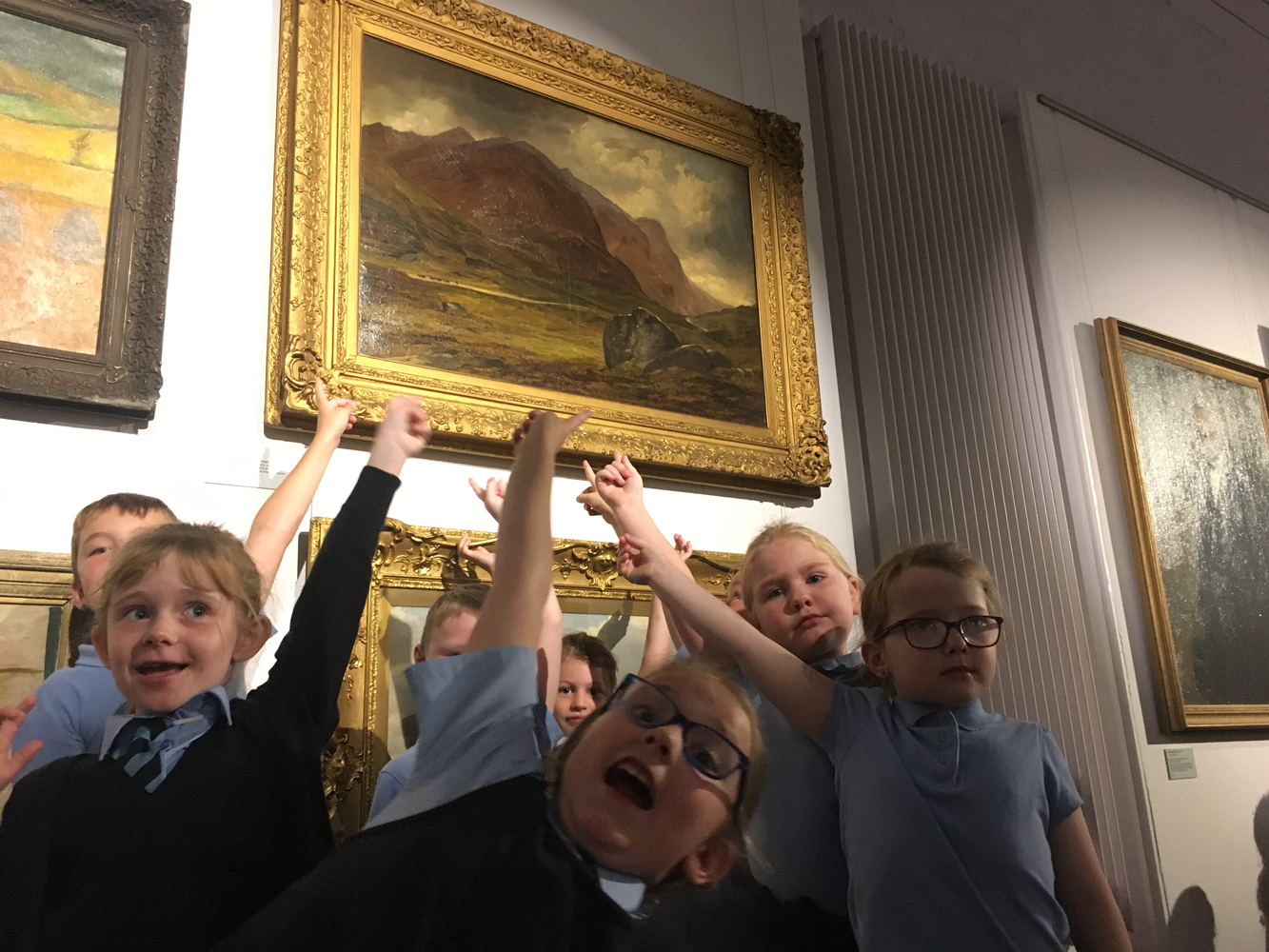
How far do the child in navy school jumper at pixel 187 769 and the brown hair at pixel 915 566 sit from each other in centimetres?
100

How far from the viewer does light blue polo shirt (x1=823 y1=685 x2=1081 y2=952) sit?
5.33ft

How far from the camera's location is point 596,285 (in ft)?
9.99

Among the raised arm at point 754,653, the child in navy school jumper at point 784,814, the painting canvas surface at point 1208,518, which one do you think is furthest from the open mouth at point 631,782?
the painting canvas surface at point 1208,518

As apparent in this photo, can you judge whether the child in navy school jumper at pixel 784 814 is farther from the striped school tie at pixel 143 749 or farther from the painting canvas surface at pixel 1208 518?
the painting canvas surface at pixel 1208 518

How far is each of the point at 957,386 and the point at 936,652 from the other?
229 centimetres

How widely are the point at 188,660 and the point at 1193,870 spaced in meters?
3.95

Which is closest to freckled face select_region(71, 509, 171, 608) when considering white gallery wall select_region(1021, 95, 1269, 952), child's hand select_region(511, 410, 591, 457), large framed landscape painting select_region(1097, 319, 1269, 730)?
child's hand select_region(511, 410, 591, 457)

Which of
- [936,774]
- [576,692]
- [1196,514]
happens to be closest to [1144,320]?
[1196,514]

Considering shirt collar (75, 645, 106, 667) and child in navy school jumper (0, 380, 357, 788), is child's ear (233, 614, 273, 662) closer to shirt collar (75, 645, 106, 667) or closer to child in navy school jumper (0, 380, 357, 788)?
child in navy school jumper (0, 380, 357, 788)

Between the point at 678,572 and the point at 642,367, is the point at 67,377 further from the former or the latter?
the point at 642,367

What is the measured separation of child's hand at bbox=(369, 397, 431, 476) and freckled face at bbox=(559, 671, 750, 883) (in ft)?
2.09

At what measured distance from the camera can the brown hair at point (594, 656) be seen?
2152 millimetres

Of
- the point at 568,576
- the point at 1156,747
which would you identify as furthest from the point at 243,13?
the point at 1156,747

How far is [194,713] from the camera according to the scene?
1414 mm
